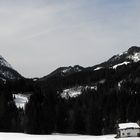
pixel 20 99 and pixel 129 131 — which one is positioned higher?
pixel 20 99

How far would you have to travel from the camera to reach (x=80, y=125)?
383 feet

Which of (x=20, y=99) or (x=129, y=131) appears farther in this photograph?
(x=20, y=99)

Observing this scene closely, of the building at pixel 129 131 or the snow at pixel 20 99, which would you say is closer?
the building at pixel 129 131

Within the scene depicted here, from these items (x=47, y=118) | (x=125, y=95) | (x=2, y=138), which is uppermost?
(x=125, y=95)

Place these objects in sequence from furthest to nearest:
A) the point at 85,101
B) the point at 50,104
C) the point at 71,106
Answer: the point at 85,101 < the point at 71,106 < the point at 50,104

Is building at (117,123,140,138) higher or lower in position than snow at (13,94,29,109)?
lower

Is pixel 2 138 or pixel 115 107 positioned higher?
pixel 115 107

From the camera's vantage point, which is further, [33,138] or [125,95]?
[125,95]

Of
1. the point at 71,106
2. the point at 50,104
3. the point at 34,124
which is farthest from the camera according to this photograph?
the point at 71,106

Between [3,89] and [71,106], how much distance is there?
21674 mm

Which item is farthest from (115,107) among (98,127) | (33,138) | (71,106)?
(33,138)

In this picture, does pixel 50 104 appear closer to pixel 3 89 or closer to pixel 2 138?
pixel 3 89

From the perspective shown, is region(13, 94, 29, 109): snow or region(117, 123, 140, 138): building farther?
region(13, 94, 29, 109): snow

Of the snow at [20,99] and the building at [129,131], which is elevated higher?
the snow at [20,99]
